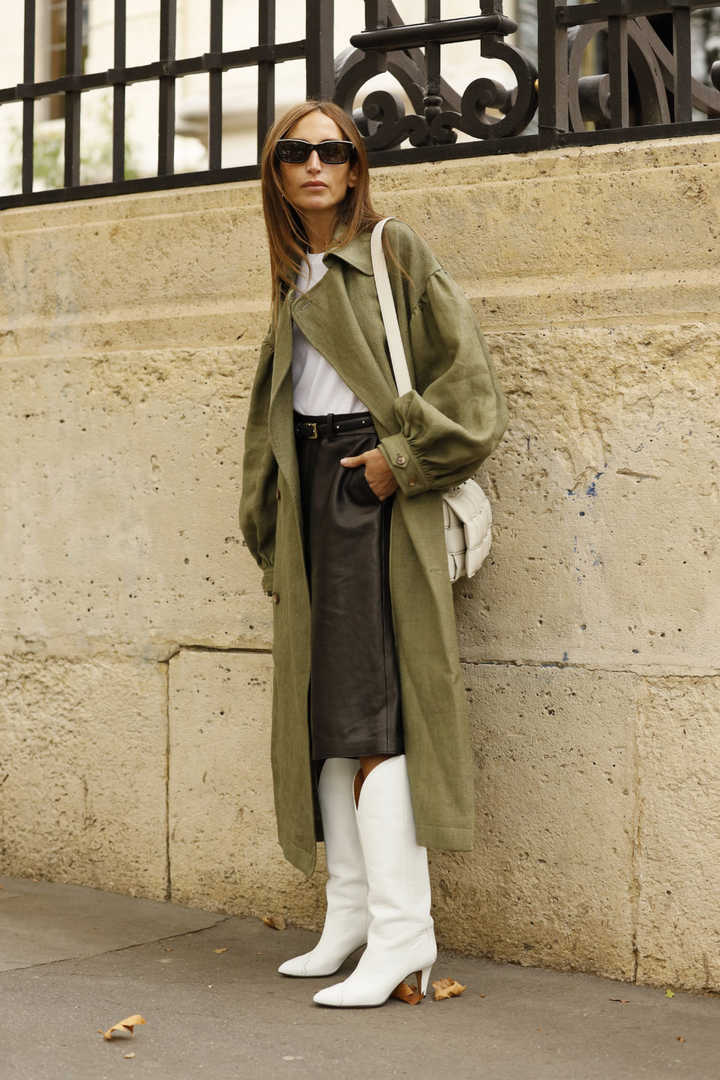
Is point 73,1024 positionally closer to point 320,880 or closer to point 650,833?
point 320,880

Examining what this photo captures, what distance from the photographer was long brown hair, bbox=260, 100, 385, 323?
3.69m

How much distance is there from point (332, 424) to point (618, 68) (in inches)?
51.8

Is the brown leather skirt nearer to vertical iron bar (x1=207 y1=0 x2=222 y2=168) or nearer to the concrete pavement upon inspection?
the concrete pavement

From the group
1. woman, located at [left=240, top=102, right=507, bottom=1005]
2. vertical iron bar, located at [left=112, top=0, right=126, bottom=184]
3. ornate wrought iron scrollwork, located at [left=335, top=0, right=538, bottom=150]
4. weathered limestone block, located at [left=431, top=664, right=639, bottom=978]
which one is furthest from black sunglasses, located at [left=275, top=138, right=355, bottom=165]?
weathered limestone block, located at [left=431, top=664, right=639, bottom=978]

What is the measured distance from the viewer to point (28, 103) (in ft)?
16.5

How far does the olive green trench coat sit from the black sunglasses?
206 millimetres

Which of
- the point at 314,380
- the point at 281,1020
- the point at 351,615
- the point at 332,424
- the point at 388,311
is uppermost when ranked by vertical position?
the point at 388,311

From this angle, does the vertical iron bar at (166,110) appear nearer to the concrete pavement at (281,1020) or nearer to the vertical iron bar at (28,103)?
the vertical iron bar at (28,103)

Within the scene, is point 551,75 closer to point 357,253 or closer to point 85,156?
point 357,253

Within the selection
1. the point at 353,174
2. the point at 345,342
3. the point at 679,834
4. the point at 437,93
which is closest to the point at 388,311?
the point at 345,342

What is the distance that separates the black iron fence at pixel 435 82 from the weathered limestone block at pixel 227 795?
1.54 m

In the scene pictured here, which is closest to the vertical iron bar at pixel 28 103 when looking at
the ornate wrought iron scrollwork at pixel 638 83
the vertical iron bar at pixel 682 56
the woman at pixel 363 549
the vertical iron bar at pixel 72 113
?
the vertical iron bar at pixel 72 113

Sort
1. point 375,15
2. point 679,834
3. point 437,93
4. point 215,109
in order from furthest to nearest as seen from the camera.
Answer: point 215,109 < point 375,15 < point 437,93 < point 679,834

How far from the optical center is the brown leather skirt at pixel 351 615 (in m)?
3.61
